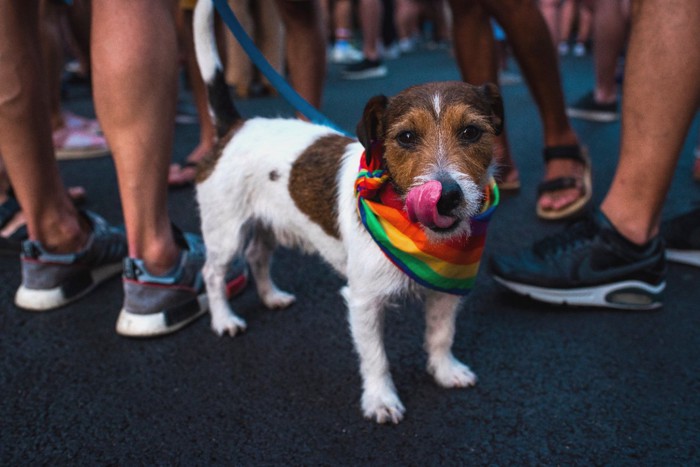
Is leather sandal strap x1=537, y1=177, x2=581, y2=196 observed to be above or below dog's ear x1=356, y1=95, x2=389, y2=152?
below

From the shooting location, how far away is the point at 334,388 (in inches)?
79.2

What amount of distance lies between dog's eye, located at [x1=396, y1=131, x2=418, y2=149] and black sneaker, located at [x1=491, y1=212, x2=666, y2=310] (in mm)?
1083

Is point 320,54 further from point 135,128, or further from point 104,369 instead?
point 104,369

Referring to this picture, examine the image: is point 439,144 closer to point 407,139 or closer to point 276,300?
point 407,139

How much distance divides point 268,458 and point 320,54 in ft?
8.10

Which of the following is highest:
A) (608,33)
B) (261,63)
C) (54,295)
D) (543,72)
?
(261,63)

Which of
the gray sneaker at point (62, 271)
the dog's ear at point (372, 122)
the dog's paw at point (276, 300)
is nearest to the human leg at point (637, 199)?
the dog's paw at point (276, 300)

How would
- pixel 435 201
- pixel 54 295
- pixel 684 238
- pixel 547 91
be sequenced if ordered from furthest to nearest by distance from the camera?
pixel 547 91 → pixel 684 238 → pixel 54 295 → pixel 435 201

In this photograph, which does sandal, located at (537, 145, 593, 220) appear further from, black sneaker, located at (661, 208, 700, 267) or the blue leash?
the blue leash

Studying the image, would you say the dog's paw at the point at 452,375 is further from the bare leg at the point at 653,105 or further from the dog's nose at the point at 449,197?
the bare leg at the point at 653,105

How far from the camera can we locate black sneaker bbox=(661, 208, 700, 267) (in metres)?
2.70

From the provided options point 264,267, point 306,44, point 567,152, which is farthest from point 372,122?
point 567,152

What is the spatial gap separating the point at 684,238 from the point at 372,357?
5.84ft

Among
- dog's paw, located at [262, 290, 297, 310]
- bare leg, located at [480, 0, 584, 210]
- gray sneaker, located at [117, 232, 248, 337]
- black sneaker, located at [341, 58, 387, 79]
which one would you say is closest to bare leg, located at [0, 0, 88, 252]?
gray sneaker, located at [117, 232, 248, 337]
